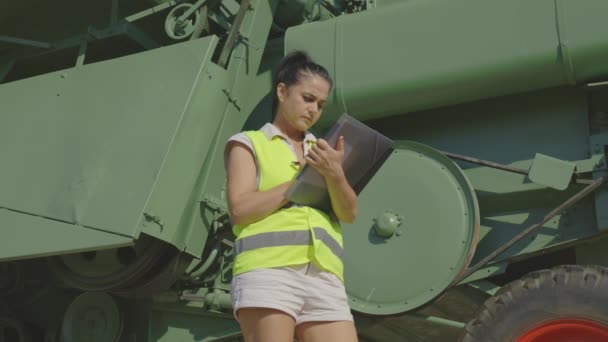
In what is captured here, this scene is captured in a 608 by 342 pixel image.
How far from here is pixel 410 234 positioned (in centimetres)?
421

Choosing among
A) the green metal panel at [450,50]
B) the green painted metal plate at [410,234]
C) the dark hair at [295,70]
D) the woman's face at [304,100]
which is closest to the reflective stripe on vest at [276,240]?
the woman's face at [304,100]

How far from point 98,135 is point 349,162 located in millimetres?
2394

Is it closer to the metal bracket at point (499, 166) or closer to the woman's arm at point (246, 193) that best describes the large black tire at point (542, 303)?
the metal bracket at point (499, 166)

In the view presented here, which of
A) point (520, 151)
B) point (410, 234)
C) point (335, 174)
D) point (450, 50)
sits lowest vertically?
point (335, 174)

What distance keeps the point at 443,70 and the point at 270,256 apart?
2.33m

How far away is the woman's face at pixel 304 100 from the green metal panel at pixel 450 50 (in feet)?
6.46

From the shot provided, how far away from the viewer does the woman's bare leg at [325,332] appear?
216 centimetres

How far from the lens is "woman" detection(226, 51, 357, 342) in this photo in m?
2.15

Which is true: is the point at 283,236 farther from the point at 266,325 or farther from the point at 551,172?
the point at 551,172

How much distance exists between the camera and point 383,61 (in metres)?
4.45

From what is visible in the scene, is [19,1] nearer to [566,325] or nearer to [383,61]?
[383,61]

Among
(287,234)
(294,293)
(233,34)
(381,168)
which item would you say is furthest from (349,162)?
(233,34)

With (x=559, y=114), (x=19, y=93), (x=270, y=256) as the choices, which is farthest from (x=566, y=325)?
(x=19, y=93)

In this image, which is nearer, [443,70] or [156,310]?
[443,70]
